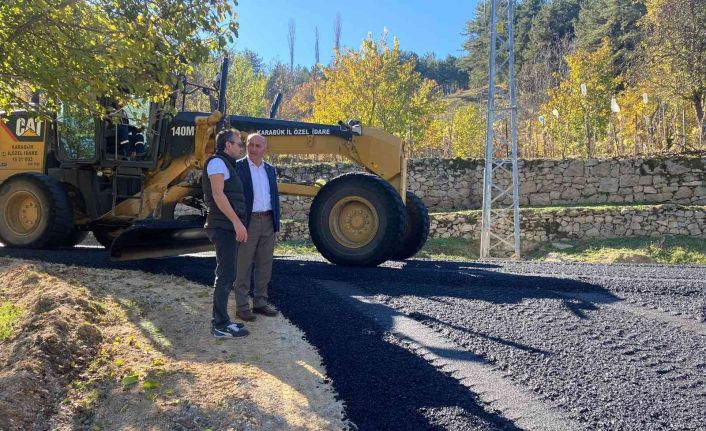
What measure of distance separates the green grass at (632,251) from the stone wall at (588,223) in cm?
35

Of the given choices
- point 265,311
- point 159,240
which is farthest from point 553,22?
point 265,311

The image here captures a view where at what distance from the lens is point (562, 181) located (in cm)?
1845

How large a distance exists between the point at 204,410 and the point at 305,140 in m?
5.14

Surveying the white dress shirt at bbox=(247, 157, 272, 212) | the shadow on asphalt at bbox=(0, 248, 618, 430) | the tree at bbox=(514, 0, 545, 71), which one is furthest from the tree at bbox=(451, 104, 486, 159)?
the tree at bbox=(514, 0, 545, 71)

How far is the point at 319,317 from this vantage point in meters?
4.68

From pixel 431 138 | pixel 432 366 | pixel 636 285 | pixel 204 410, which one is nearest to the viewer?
pixel 204 410

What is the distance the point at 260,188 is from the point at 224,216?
45cm

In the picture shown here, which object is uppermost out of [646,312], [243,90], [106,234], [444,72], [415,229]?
[444,72]

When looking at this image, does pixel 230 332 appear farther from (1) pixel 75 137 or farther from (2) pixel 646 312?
(1) pixel 75 137

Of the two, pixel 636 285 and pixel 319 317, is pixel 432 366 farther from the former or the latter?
pixel 636 285

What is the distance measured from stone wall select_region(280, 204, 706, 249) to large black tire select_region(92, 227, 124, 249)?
966 centimetres

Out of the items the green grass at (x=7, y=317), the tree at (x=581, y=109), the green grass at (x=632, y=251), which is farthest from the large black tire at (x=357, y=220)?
the tree at (x=581, y=109)

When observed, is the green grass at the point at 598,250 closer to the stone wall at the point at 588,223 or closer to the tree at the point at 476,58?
the stone wall at the point at 588,223

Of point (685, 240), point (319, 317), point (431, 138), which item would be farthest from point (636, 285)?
point (431, 138)
